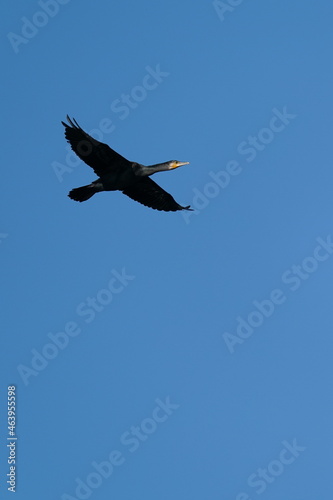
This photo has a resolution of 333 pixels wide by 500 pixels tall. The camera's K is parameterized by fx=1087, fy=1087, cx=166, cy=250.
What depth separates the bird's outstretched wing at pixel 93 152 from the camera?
3225 cm

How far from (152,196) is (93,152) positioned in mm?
3291

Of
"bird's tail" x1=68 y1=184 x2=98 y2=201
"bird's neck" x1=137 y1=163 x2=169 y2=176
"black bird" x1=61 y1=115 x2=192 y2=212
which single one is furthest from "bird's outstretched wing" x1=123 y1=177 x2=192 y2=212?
"bird's tail" x1=68 y1=184 x2=98 y2=201

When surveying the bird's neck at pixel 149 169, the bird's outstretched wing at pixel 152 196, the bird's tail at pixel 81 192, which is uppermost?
the bird's neck at pixel 149 169

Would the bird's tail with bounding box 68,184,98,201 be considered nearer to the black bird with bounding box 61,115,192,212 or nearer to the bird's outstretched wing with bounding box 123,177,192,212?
the black bird with bounding box 61,115,192,212

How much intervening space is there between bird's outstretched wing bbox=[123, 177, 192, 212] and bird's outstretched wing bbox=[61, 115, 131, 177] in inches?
78.3

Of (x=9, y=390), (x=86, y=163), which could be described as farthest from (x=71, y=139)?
(x=9, y=390)

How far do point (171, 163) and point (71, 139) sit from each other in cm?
339

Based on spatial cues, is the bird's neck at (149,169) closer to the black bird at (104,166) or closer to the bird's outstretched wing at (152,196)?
the black bird at (104,166)

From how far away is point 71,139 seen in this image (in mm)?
32375

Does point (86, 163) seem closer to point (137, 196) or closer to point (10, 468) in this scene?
point (137, 196)

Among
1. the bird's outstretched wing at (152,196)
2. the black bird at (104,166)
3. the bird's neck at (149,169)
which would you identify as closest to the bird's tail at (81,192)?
the black bird at (104,166)

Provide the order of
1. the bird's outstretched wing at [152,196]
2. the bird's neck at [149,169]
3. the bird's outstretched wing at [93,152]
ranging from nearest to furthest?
the bird's outstretched wing at [93,152] → the bird's neck at [149,169] → the bird's outstretched wing at [152,196]

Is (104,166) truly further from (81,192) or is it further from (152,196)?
(152,196)

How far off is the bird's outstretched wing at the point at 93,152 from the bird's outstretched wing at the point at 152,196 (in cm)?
199
